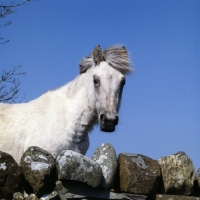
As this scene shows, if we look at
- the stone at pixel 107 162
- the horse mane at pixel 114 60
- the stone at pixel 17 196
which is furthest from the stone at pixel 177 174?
the horse mane at pixel 114 60

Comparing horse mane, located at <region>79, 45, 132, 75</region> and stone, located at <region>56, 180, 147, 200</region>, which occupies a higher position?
horse mane, located at <region>79, 45, 132, 75</region>

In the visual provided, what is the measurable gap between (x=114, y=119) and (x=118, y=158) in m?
1.23

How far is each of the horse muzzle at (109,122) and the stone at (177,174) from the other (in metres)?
1.26

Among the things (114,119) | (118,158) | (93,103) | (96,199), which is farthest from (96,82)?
(96,199)

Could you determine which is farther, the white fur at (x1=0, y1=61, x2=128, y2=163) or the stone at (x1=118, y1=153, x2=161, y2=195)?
the white fur at (x1=0, y1=61, x2=128, y2=163)

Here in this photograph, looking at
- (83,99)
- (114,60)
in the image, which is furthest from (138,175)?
(114,60)

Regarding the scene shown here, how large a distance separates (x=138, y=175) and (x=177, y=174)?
0.43 meters

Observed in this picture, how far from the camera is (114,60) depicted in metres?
6.04

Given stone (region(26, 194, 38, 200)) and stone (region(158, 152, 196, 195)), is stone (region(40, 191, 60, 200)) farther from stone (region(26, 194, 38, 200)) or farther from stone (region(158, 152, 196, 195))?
stone (region(158, 152, 196, 195))

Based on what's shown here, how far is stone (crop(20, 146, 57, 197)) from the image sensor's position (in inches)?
140

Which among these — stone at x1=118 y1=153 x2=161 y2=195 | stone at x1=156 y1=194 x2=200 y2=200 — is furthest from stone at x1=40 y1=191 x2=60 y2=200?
stone at x1=156 y1=194 x2=200 y2=200

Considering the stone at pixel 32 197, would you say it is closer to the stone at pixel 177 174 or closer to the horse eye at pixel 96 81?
the stone at pixel 177 174

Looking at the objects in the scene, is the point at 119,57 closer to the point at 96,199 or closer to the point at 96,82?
the point at 96,82

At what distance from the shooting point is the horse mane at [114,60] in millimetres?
6043
